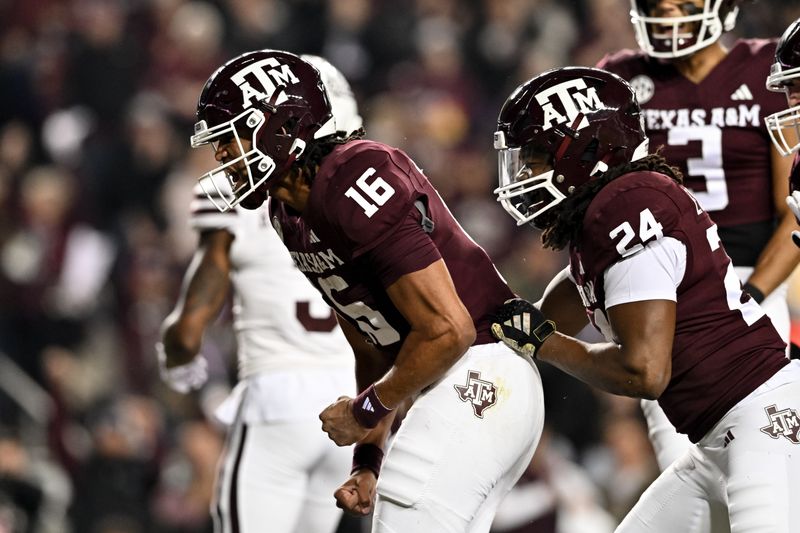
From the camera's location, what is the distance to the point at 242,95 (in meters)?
3.43

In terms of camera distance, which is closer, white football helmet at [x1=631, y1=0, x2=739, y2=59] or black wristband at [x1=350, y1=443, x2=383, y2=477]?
black wristband at [x1=350, y1=443, x2=383, y2=477]

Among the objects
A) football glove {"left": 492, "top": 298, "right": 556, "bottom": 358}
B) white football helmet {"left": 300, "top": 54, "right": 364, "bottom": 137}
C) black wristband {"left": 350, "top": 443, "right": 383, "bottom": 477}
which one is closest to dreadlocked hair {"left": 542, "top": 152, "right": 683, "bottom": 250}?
football glove {"left": 492, "top": 298, "right": 556, "bottom": 358}

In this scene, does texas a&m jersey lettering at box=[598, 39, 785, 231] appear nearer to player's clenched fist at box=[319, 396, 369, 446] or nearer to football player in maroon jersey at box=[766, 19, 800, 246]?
football player in maroon jersey at box=[766, 19, 800, 246]

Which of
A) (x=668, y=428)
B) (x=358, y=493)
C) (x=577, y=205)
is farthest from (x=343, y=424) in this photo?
(x=668, y=428)

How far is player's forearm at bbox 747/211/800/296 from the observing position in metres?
4.20

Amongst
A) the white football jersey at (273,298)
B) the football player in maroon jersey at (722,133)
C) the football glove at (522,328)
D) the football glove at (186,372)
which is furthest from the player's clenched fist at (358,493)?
the football glove at (186,372)

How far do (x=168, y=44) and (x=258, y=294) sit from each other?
5.58 m

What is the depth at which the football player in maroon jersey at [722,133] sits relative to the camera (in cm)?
434

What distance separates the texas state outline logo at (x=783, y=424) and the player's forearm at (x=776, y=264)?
1.02 metres

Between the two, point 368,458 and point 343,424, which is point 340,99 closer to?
point 368,458

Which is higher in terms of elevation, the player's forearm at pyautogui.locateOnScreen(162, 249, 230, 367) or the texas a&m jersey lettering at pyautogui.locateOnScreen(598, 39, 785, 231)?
the texas a&m jersey lettering at pyautogui.locateOnScreen(598, 39, 785, 231)

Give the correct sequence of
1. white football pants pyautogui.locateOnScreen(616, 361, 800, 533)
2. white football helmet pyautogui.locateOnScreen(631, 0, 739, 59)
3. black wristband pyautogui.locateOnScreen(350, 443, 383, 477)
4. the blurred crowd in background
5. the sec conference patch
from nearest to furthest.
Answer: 1. white football pants pyautogui.locateOnScreen(616, 361, 800, 533)
2. the sec conference patch
3. black wristband pyautogui.locateOnScreen(350, 443, 383, 477)
4. white football helmet pyautogui.locateOnScreen(631, 0, 739, 59)
5. the blurred crowd in background

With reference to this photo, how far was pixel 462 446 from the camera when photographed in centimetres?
324

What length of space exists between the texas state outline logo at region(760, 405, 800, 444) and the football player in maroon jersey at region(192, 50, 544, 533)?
57 centimetres
